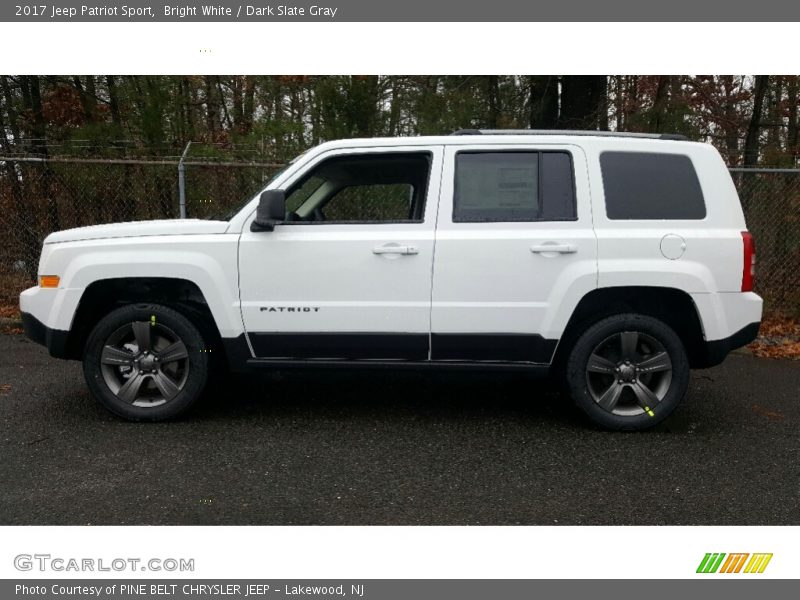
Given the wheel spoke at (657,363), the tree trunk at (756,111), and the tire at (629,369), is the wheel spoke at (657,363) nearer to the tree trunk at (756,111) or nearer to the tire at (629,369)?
the tire at (629,369)

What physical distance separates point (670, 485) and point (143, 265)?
11.6 feet

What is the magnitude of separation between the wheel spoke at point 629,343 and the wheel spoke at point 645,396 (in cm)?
18

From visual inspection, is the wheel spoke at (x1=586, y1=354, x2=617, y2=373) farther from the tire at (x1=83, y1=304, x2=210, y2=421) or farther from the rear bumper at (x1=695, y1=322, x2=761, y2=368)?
the tire at (x1=83, y1=304, x2=210, y2=421)

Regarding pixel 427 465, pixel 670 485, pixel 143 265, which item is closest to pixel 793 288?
pixel 670 485

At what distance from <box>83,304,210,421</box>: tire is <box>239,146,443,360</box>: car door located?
1.51 feet

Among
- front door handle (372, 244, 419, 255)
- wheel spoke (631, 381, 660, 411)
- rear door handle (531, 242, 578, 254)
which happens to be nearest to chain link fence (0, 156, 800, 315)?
front door handle (372, 244, 419, 255)

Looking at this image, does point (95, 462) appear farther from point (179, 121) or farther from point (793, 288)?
point (793, 288)

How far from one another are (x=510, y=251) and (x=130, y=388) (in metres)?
2.77

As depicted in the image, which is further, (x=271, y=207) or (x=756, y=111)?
(x=756, y=111)

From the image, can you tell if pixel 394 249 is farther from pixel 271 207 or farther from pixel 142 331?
pixel 142 331

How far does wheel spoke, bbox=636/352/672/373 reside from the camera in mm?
4406

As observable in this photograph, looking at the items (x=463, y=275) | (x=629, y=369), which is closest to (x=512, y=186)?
(x=463, y=275)

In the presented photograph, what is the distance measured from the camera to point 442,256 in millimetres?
4316

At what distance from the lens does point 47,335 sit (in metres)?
4.54
